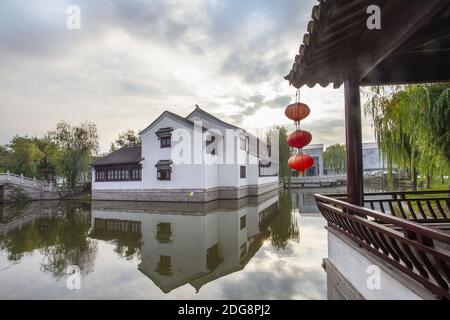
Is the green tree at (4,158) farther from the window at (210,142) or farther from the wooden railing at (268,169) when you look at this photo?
the wooden railing at (268,169)

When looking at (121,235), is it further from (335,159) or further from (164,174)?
(335,159)

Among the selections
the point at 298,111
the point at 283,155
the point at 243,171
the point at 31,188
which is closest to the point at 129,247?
the point at 298,111

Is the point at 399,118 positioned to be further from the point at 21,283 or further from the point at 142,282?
the point at 21,283

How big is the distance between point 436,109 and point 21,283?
916cm

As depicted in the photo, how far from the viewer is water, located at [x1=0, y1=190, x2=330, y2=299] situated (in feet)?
11.9

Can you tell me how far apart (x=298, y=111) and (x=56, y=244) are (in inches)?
261

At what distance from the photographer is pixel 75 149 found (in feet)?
68.5

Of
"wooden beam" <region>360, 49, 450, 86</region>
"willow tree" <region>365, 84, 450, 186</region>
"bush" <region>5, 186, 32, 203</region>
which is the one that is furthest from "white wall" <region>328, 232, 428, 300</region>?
"bush" <region>5, 186, 32, 203</region>

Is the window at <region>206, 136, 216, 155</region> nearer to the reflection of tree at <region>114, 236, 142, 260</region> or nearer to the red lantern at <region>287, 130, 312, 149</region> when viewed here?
the reflection of tree at <region>114, 236, 142, 260</region>

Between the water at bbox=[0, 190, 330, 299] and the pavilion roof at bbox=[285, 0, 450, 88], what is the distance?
2.96m

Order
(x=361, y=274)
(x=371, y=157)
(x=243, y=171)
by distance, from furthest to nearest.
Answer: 1. (x=371, y=157)
2. (x=243, y=171)
3. (x=361, y=274)

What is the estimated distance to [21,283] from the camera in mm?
3967

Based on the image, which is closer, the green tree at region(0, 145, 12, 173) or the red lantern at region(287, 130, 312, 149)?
the red lantern at region(287, 130, 312, 149)
